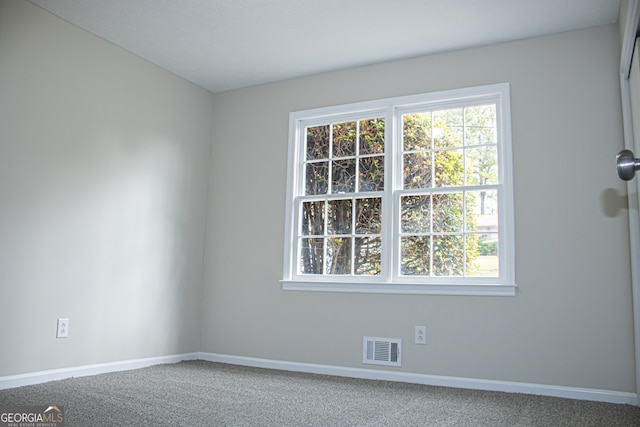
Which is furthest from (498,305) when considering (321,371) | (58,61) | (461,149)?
(58,61)

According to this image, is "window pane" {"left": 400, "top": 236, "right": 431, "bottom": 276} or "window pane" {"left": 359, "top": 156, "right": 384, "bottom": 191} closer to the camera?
"window pane" {"left": 400, "top": 236, "right": 431, "bottom": 276}

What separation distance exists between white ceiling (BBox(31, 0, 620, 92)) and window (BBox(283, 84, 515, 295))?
39cm

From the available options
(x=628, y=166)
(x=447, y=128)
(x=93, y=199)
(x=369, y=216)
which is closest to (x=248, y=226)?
(x=369, y=216)

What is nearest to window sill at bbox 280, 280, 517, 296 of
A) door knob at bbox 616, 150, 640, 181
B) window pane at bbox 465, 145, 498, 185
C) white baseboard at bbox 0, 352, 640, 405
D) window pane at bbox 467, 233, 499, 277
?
window pane at bbox 467, 233, 499, 277

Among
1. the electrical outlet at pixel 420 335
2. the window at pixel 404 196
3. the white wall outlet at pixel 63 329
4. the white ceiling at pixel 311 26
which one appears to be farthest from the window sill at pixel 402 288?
the white ceiling at pixel 311 26

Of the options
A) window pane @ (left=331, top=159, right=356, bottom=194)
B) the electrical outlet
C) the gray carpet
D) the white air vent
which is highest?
A: window pane @ (left=331, top=159, right=356, bottom=194)

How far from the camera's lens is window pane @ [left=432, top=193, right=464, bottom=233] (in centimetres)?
376

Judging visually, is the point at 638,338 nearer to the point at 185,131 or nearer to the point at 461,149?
the point at 461,149

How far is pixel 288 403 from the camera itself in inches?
114

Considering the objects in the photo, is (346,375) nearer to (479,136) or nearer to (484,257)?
(484,257)

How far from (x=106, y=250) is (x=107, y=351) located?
725 millimetres

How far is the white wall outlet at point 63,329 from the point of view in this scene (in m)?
3.44

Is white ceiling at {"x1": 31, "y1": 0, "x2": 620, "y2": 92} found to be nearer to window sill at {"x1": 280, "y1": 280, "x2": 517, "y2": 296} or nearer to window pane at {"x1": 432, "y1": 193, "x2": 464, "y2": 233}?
window pane at {"x1": 432, "y1": 193, "x2": 464, "y2": 233}

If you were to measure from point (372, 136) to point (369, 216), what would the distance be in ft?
2.10
